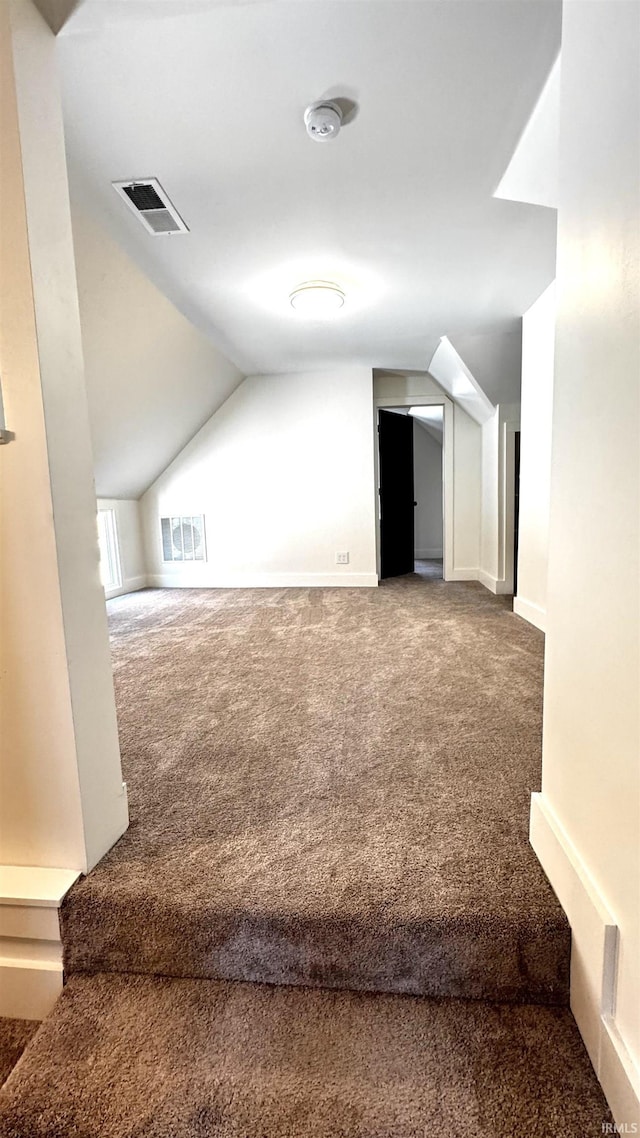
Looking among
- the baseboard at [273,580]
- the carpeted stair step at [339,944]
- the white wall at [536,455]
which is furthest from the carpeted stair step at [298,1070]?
the baseboard at [273,580]

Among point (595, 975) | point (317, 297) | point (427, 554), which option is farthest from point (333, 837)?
point (427, 554)

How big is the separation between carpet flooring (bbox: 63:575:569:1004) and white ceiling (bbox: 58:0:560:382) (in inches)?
72.9

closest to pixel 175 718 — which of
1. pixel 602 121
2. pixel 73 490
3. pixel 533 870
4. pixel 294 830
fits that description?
pixel 294 830

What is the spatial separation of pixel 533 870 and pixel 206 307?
133 inches

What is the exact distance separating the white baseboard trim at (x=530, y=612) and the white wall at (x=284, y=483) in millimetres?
1673

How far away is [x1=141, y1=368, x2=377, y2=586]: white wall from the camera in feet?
15.4

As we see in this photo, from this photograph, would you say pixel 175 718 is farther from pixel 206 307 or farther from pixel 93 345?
pixel 206 307

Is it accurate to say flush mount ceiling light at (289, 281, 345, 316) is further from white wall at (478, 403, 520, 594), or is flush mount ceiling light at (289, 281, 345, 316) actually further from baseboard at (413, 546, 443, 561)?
baseboard at (413, 546, 443, 561)

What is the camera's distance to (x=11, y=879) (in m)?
1.02

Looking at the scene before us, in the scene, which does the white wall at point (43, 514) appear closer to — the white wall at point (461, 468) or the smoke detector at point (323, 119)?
the smoke detector at point (323, 119)

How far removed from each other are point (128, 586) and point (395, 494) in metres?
3.12

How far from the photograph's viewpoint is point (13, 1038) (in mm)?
989

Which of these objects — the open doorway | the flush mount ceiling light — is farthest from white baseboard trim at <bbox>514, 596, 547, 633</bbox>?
the flush mount ceiling light

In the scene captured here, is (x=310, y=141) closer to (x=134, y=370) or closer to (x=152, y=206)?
(x=152, y=206)
